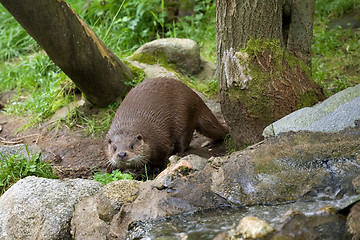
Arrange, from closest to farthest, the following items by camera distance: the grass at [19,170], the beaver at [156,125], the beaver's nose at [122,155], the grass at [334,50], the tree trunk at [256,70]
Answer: the tree trunk at [256,70], the grass at [19,170], the beaver's nose at [122,155], the beaver at [156,125], the grass at [334,50]

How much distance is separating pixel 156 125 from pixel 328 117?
1.90 meters

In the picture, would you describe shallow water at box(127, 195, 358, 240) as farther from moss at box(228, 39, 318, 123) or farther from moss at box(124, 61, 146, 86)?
moss at box(124, 61, 146, 86)

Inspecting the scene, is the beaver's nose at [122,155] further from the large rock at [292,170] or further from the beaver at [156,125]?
the large rock at [292,170]

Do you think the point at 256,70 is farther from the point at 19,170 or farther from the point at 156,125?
the point at 19,170

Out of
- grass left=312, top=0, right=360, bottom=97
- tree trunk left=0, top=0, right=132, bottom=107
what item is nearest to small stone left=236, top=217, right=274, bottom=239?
tree trunk left=0, top=0, right=132, bottom=107

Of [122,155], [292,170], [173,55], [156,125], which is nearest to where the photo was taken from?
[292,170]

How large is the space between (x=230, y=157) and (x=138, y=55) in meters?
3.46

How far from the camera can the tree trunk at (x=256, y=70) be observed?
3520 mm

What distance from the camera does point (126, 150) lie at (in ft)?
13.6

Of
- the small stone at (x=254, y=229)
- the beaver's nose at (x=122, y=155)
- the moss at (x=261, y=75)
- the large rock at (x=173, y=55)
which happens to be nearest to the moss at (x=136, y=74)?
the large rock at (x=173, y=55)

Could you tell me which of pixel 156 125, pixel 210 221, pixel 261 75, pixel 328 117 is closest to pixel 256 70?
pixel 261 75

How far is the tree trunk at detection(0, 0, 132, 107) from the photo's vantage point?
3.73m

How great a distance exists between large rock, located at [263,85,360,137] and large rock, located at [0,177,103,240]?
1.29 m

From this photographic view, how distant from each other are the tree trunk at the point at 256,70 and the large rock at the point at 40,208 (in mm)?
1375
